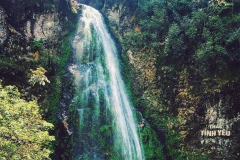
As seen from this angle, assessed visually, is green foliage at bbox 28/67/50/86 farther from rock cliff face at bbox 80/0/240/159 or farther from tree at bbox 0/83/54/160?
rock cliff face at bbox 80/0/240/159

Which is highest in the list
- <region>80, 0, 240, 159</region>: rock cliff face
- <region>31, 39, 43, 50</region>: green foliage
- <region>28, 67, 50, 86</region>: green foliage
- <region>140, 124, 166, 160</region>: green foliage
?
<region>31, 39, 43, 50</region>: green foliage

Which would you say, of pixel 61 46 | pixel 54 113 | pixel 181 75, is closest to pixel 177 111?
pixel 181 75

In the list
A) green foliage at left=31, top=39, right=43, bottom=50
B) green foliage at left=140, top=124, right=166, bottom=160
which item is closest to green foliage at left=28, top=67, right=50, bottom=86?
green foliage at left=31, top=39, right=43, bottom=50

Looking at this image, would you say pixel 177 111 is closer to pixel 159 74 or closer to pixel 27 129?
pixel 159 74

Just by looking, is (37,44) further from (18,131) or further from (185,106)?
(185,106)

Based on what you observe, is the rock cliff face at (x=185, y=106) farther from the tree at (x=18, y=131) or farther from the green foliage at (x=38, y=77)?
the tree at (x=18, y=131)
